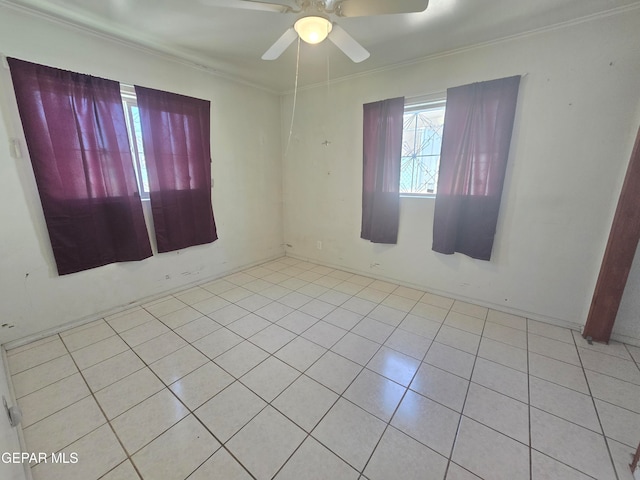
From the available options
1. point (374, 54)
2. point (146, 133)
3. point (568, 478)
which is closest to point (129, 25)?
point (146, 133)

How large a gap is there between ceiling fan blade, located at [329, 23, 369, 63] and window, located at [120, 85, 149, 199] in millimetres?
1934

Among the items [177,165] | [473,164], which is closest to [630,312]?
[473,164]

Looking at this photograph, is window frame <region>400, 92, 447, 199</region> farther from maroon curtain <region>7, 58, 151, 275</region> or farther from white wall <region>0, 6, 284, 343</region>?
maroon curtain <region>7, 58, 151, 275</region>

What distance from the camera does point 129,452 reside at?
4.20 feet

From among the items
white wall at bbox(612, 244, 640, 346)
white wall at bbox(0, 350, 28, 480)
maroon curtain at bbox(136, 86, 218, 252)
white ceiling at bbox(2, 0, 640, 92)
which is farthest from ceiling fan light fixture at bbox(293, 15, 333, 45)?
white wall at bbox(612, 244, 640, 346)

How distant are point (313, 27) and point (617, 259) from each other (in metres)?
2.68

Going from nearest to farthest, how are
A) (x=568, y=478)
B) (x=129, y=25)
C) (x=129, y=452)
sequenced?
1. (x=568, y=478)
2. (x=129, y=452)
3. (x=129, y=25)

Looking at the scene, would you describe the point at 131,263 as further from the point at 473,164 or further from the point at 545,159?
the point at 545,159

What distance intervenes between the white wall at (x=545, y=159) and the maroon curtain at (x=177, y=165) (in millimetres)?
1743

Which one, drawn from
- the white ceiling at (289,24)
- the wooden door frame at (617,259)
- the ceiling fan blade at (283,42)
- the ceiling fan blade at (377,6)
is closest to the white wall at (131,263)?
the white ceiling at (289,24)

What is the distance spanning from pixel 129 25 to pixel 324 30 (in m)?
1.70

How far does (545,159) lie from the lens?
7.20 ft

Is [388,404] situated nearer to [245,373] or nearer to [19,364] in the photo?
Result: [245,373]

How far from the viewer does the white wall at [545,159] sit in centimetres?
193
